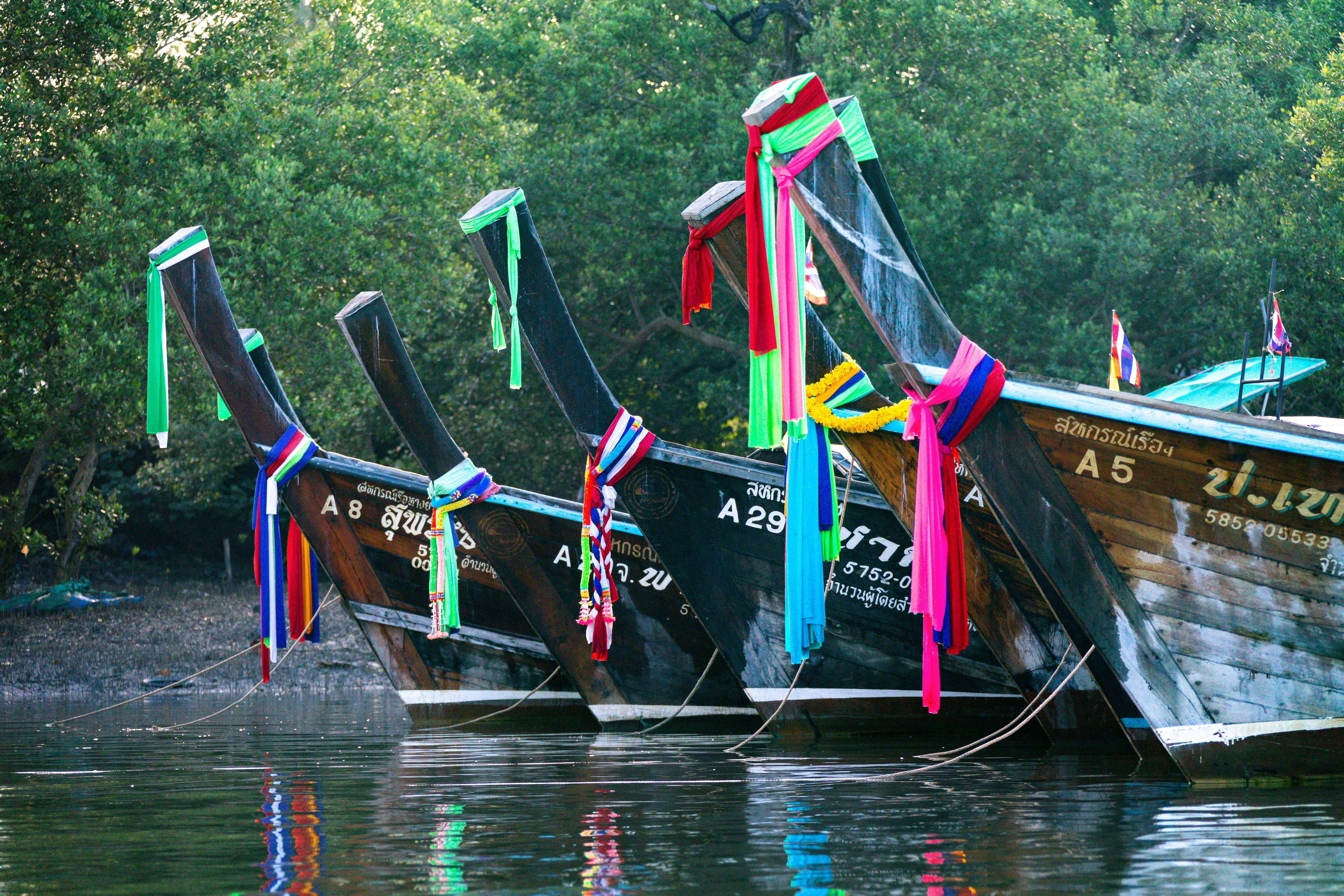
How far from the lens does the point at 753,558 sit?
10.4 metres

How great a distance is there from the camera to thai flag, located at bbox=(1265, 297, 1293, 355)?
834 cm

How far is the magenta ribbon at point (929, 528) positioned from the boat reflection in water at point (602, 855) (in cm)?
165

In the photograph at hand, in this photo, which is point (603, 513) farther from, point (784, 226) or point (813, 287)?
point (784, 226)

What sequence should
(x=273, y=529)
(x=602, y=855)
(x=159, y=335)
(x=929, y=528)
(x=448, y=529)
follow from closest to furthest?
(x=602, y=855), (x=929, y=528), (x=159, y=335), (x=448, y=529), (x=273, y=529)

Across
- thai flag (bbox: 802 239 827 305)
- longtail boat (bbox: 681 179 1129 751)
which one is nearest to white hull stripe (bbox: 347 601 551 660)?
longtail boat (bbox: 681 179 1129 751)

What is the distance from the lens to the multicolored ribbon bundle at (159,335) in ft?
37.3

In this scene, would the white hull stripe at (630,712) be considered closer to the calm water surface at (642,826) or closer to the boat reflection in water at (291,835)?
the calm water surface at (642,826)

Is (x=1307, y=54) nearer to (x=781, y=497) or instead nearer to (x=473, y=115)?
(x=473, y=115)

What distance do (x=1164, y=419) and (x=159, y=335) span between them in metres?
7.29

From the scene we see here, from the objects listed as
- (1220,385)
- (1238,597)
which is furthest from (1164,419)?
(1220,385)

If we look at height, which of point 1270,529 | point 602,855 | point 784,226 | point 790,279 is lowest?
point 602,855

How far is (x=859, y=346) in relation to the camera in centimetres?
2175

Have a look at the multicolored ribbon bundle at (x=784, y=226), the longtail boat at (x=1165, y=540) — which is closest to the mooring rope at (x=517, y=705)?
the multicolored ribbon bundle at (x=784, y=226)

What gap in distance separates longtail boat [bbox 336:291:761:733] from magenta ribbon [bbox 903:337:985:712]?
438 cm
